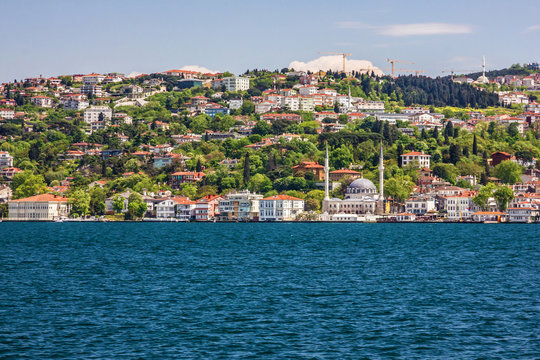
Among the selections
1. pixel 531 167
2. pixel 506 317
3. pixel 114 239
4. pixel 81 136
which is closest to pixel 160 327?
pixel 506 317

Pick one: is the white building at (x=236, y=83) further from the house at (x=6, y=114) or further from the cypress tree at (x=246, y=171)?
the cypress tree at (x=246, y=171)

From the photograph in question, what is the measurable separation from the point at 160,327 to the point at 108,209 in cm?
8286

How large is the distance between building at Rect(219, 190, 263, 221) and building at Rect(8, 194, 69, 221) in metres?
19.6

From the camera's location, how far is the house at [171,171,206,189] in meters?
113

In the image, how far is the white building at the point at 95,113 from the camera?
15500cm

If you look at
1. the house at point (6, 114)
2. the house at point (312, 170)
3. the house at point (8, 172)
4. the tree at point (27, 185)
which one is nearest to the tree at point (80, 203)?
the tree at point (27, 185)

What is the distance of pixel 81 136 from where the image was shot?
13938 centimetres

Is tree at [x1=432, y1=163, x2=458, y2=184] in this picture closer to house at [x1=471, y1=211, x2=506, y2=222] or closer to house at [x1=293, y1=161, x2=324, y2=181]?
house at [x1=293, y1=161, x2=324, y2=181]

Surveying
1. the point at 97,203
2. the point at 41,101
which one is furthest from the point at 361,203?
the point at 41,101

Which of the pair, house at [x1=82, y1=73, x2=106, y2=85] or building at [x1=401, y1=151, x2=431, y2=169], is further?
house at [x1=82, y1=73, x2=106, y2=85]

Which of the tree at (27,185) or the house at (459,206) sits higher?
the tree at (27,185)

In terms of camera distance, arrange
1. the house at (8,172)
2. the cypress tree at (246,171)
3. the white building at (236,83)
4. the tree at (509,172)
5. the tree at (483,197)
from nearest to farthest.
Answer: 1. the tree at (483,197)
2. the tree at (509,172)
3. the cypress tree at (246,171)
4. the house at (8,172)
5. the white building at (236,83)

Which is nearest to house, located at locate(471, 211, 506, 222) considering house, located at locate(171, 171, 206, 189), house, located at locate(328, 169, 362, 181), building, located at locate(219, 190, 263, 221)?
house, located at locate(328, 169, 362, 181)

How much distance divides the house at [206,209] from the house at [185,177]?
12244 millimetres
